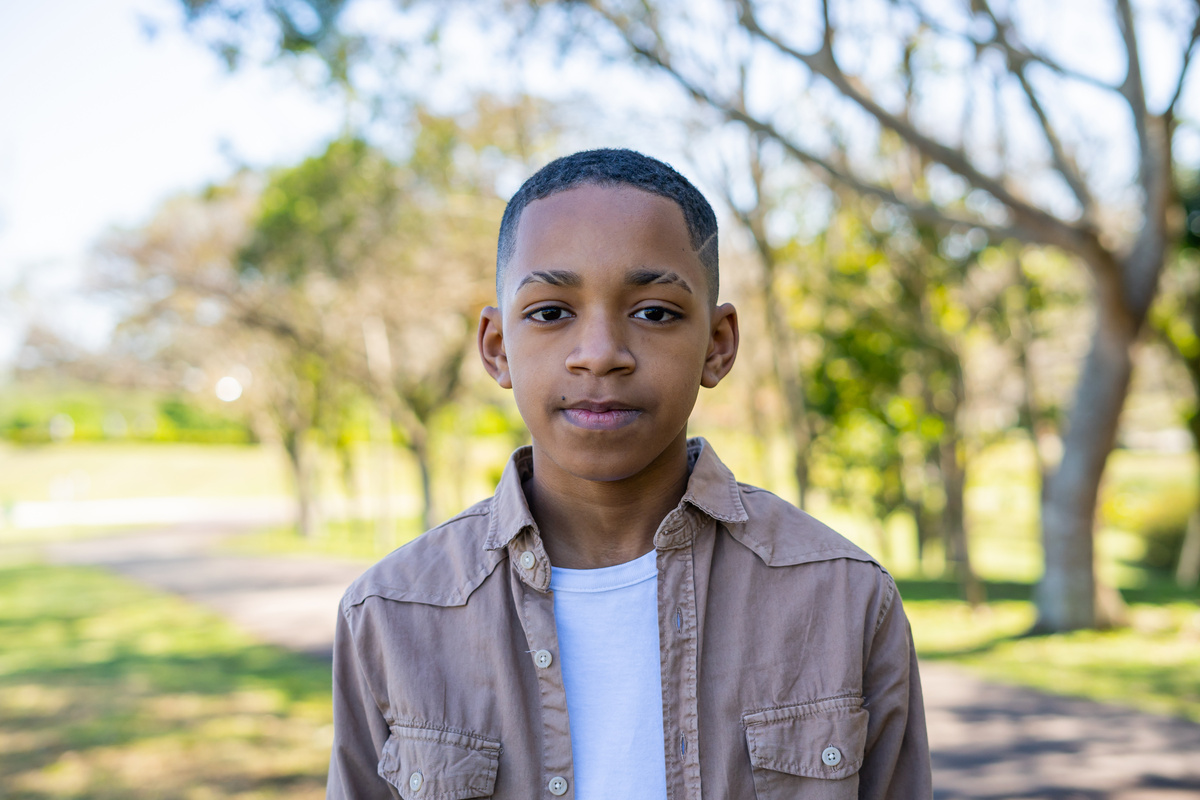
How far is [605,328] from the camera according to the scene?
155 cm

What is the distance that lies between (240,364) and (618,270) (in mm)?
25704

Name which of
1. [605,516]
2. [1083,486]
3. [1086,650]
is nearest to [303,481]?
[1083,486]

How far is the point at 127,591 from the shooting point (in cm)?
1441

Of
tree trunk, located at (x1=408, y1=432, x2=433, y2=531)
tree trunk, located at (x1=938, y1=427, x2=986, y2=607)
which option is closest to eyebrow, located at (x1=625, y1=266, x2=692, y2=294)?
tree trunk, located at (x1=938, y1=427, x2=986, y2=607)

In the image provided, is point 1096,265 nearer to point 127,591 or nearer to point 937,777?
point 937,777

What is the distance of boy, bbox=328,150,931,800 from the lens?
1581 mm

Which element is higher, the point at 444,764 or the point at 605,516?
the point at 605,516

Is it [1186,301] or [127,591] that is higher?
[1186,301]

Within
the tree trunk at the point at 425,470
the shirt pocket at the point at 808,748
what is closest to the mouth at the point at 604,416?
the shirt pocket at the point at 808,748

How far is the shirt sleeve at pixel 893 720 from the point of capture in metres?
1.67

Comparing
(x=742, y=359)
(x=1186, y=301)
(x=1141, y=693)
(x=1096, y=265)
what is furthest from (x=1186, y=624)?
(x=742, y=359)

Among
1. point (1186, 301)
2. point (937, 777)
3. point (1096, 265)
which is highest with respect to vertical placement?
point (1186, 301)

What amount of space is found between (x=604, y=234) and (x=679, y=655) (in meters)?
0.74

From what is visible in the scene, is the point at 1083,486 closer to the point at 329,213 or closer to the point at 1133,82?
the point at 1133,82
